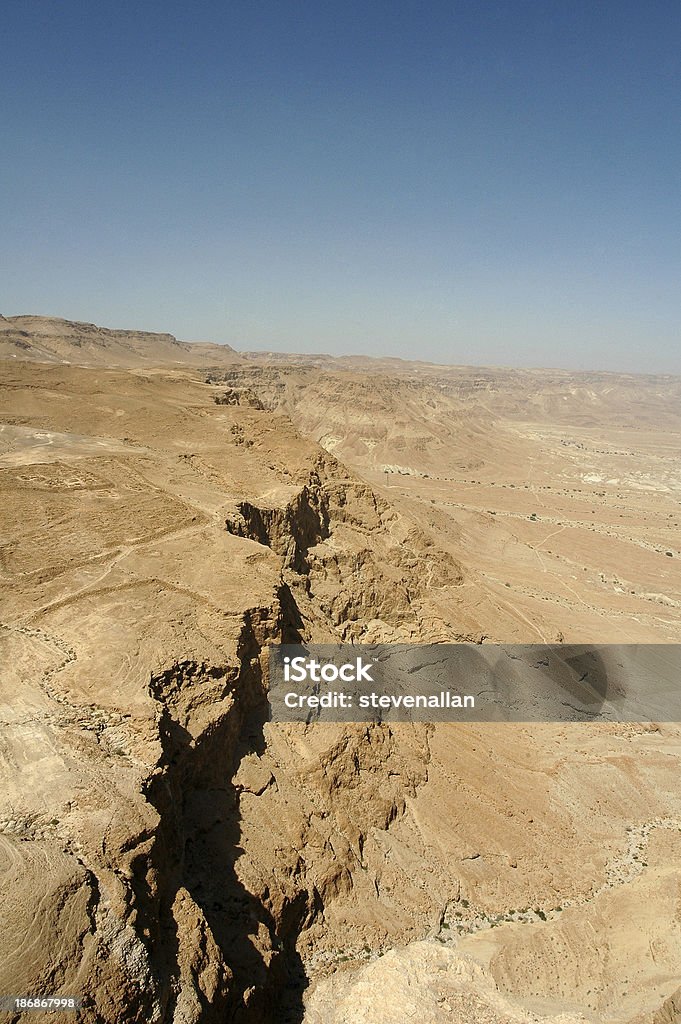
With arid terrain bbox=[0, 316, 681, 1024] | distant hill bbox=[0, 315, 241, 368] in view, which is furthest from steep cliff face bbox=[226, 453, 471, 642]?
distant hill bbox=[0, 315, 241, 368]

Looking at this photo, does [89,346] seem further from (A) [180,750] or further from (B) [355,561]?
(A) [180,750]

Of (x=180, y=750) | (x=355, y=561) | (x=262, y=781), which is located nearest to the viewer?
(x=180, y=750)

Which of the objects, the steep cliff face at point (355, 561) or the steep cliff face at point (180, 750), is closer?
the steep cliff face at point (180, 750)

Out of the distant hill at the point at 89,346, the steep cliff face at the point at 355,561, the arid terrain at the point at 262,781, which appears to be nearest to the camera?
the arid terrain at the point at 262,781

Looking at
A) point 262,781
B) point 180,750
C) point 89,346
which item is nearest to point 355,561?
point 262,781

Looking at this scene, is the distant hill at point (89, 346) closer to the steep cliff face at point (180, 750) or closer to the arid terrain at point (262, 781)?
the arid terrain at point (262, 781)

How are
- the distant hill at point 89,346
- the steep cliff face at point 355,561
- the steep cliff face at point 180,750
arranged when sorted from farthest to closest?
the distant hill at point 89,346 < the steep cliff face at point 355,561 < the steep cliff face at point 180,750

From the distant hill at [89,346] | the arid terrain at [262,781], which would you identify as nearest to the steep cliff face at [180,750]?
the arid terrain at [262,781]
